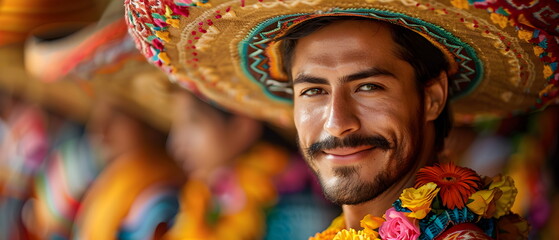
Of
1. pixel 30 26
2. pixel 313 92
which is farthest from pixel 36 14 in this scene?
pixel 313 92

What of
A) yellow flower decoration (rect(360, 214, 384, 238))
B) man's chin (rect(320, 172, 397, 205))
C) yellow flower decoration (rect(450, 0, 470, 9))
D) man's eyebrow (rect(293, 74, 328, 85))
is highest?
yellow flower decoration (rect(450, 0, 470, 9))

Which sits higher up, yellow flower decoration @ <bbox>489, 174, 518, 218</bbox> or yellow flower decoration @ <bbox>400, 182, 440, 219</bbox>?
yellow flower decoration @ <bbox>400, 182, 440, 219</bbox>

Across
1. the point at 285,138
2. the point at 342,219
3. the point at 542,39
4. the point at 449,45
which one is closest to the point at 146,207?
the point at 285,138

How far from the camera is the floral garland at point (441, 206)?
1736mm

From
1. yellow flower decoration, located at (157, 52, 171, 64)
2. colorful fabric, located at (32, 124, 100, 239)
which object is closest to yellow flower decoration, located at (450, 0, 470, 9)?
yellow flower decoration, located at (157, 52, 171, 64)

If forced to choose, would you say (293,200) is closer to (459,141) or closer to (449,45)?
(459,141)

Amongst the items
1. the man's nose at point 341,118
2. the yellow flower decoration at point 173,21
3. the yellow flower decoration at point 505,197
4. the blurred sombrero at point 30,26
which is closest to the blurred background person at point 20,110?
the blurred sombrero at point 30,26

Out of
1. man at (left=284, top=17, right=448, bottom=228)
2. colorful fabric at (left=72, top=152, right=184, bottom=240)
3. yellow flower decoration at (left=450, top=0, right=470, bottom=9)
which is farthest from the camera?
colorful fabric at (left=72, top=152, right=184, bottom=240)

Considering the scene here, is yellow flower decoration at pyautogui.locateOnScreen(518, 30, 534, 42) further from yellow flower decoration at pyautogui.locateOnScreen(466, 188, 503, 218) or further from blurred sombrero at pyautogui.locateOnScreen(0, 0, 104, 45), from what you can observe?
blurred sombrero at pyautogui.locateOnScreen(0, 0, 104, 45)

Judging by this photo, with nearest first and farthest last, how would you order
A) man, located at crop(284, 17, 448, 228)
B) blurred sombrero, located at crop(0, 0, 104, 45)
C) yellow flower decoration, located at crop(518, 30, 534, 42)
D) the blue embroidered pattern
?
yellow flower decoration, located at crop(518, 30, 534, 42), the blue embroidered pattern, man, located at crop(284, 17, 448, 228), blurred sombrero, located at crop(0, 0, 104, 45)

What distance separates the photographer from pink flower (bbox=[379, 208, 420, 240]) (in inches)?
68.0

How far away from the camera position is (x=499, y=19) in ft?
5.31

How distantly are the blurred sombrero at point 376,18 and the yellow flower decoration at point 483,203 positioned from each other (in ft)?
1.28

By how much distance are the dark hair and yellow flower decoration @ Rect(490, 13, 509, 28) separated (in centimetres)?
33
